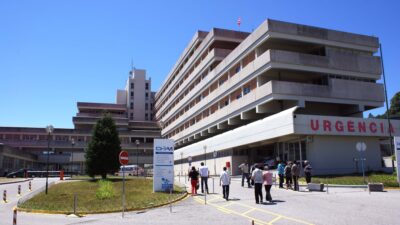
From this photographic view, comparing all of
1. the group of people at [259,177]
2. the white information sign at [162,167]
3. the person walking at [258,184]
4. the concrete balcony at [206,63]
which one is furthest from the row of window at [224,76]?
the person walking at [258,184]

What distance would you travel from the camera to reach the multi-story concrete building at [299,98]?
114 ft

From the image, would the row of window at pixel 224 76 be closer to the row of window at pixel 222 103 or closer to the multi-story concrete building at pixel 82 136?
the row of window at pixel 222 103

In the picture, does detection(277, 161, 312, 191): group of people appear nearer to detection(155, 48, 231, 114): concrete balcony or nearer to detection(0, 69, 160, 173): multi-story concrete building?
detection(155, 48, 231, 114): concrete balcony

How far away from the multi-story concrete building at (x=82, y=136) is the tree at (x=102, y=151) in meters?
31.2

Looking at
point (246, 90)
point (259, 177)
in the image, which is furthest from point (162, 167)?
point (246, 90)

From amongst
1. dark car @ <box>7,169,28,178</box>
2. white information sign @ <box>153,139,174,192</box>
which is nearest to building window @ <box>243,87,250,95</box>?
white information sign @ <box>153,139,174,192</box>

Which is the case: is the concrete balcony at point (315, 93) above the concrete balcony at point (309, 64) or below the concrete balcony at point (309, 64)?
below

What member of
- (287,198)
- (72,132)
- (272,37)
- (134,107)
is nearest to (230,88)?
(272,37)

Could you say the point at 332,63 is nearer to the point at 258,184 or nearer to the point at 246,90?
the point at 246,90

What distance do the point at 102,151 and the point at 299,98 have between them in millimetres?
22291

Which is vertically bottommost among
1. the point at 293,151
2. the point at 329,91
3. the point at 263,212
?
the point at 263,212

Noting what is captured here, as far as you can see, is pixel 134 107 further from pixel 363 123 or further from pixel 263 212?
pixel 263 212

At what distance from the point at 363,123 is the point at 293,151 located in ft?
23.0

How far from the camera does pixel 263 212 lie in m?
14.7
